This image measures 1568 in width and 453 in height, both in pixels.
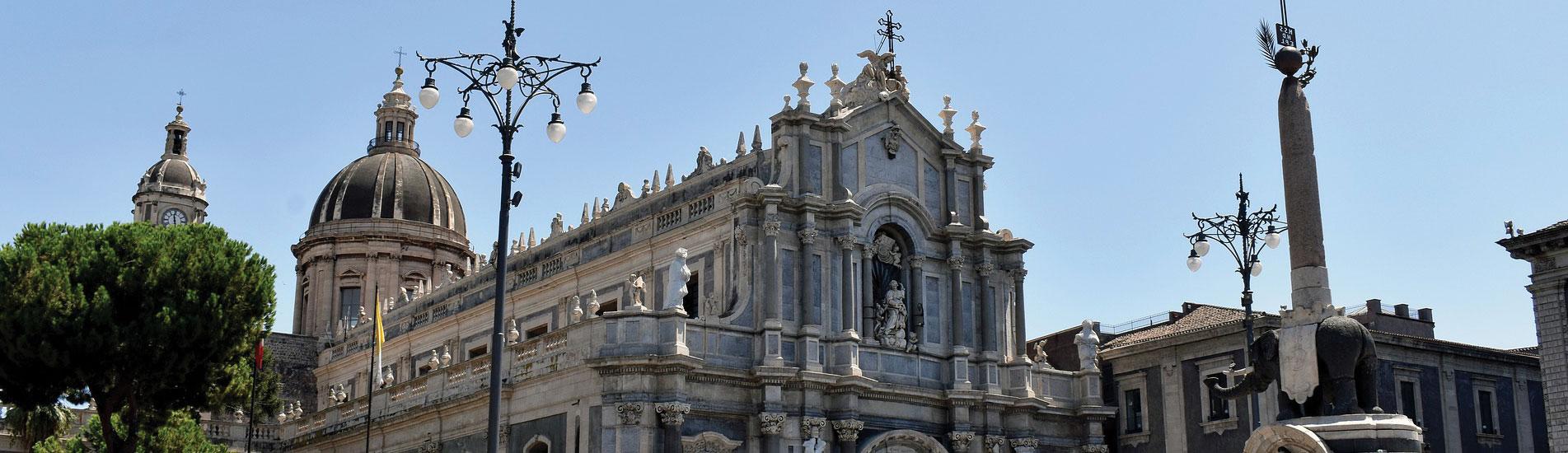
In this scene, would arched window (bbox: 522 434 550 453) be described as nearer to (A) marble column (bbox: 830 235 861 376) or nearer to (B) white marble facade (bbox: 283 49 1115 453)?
(B) white marble facade (bbox: 283 49 1115 453)

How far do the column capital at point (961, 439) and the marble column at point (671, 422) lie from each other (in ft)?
25.7

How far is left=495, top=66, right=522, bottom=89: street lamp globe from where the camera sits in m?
21.0

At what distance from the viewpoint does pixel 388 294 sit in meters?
67.9

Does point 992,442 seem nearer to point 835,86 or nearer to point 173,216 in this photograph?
point 835,86

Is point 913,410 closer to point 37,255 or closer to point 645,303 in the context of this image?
point 645,303

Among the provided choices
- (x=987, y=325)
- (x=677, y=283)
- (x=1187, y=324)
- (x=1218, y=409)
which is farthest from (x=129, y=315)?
(x=1187, y=324)

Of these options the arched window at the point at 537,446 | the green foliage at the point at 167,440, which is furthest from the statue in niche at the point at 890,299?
the green foliage at the point at 167,440

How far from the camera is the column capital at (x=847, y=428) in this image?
3622 centimetres

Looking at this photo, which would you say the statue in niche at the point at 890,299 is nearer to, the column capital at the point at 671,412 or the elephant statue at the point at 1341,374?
the column capital at the point at 671,412

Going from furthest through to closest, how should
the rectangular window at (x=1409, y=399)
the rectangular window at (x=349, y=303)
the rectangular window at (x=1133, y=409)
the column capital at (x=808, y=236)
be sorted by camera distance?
1. the rectangular window at (x=349, y=303)
2. the rectangular window at (x=1133, y=409)
3. the rectangular window at (x=1409, y=399)
4. the column capital at (x=808, y=236)

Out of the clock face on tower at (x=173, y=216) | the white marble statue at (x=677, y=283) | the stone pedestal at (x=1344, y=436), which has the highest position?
the clock face on tower at (x=173, y=216)

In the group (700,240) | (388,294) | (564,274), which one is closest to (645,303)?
(700,240)

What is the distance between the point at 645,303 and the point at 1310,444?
70.1 ft

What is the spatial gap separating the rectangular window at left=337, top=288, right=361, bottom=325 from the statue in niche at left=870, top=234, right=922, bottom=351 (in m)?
34.7
